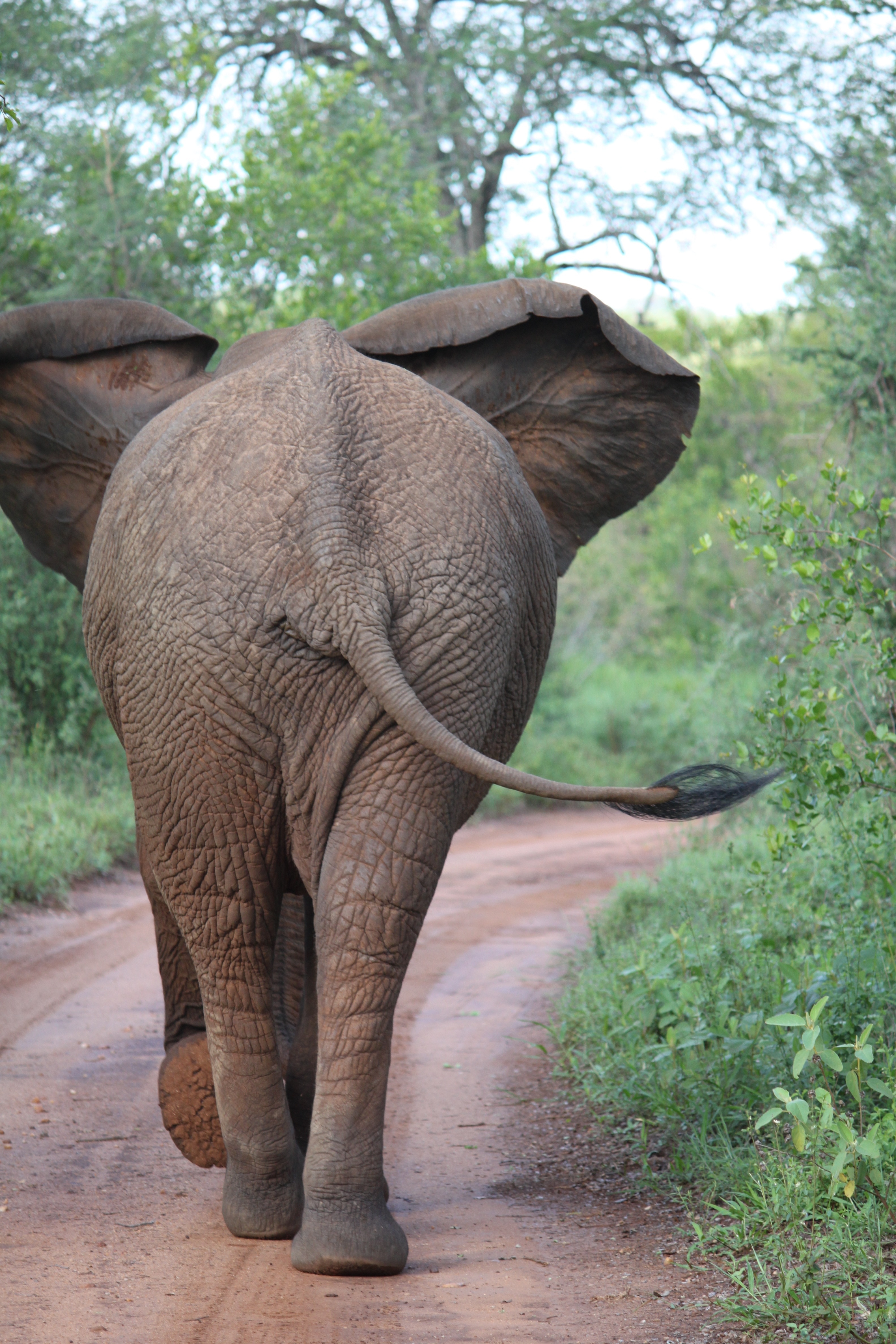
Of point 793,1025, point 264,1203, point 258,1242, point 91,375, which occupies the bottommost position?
point 258,1242

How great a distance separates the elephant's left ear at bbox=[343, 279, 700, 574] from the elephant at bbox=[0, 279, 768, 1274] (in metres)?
0.37

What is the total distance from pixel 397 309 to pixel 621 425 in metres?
0.82

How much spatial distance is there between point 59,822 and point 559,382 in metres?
5.73

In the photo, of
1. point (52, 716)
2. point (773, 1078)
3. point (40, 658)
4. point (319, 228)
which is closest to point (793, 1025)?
point (773, 1078)

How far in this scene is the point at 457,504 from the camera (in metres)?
3.05

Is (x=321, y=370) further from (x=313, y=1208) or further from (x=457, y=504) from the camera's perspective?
(x=313, y=1208)

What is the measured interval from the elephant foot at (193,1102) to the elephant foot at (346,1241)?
61 cm

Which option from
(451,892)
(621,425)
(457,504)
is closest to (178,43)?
(451,892)

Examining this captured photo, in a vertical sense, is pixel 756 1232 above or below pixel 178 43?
below

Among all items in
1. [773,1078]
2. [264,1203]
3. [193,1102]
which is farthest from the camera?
[773,1078]

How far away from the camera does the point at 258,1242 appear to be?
330cm

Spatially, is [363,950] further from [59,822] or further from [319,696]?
[59,822]

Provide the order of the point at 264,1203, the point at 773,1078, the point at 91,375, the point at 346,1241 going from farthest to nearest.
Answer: the point at 91,375
the point at 773,1078
the point at 264,1203
the point at 346,1241

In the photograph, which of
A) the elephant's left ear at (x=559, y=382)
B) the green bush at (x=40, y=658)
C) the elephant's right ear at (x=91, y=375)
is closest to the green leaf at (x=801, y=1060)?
the elephant's left ear at (x=559, y=382)
